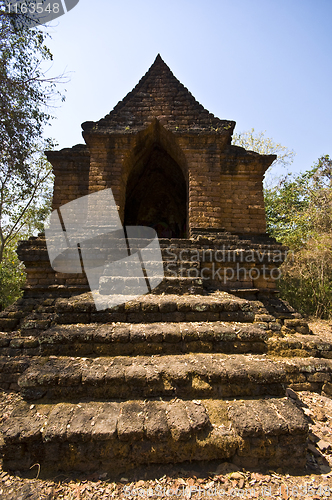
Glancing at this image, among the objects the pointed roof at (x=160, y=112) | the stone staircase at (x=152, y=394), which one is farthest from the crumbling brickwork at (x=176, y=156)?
the stone staircase at (x=152, y=394)

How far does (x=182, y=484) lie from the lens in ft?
6.48

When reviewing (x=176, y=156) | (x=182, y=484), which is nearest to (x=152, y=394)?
(x=182, y=484)

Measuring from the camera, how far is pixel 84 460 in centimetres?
209

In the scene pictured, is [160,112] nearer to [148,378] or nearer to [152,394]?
[148,378]

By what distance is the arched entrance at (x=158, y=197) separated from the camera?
9.38 m

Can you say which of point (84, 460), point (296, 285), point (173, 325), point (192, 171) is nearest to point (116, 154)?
point (192, 171)

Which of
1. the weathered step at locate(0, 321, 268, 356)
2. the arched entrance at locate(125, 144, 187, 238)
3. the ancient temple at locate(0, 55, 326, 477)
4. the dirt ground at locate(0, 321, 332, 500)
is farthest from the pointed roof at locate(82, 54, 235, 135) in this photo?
the dirt ground at locate(0, 321, 332, 500)

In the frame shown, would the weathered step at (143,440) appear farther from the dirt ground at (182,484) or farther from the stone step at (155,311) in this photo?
the stone step at (155,311)

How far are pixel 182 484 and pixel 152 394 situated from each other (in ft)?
2.27

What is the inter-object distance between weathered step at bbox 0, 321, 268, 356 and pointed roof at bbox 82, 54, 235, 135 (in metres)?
5.26

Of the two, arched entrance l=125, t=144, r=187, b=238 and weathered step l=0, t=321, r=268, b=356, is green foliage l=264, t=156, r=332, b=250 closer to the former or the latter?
arched entrance l=125, t=144, r=187, b=238

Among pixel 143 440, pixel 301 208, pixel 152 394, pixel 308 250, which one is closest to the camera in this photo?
pixel 143 440

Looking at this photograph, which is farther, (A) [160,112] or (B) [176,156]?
(B) [176,156]

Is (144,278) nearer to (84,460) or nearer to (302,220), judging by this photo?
(84,460)
